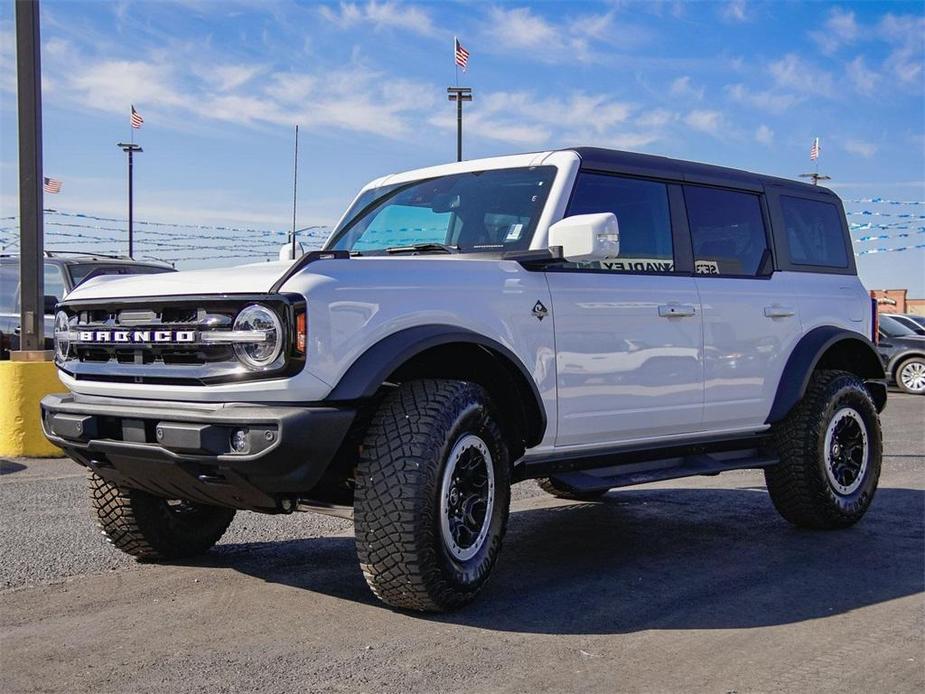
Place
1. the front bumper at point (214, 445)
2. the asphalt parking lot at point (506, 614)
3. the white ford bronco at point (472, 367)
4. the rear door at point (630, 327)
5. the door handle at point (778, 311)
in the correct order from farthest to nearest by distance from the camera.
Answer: the door handle at point (778, 311) → the rear door at point (630, 327) → the white ford bronco at point (472, 367) → the front bumper at point (214, 445) → the asphalt parking lot at point (506, 614)

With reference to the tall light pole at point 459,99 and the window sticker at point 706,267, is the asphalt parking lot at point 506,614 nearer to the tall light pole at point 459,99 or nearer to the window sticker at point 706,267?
the window sticker at point 706,267

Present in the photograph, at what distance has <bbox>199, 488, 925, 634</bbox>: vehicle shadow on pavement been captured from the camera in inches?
172

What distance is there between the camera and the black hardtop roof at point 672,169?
5.42m

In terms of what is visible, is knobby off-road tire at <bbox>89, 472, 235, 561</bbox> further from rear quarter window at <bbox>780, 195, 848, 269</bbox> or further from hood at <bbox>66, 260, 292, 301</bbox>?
rear quarter window at <bbox>780, 195, 848, 269</bbox>

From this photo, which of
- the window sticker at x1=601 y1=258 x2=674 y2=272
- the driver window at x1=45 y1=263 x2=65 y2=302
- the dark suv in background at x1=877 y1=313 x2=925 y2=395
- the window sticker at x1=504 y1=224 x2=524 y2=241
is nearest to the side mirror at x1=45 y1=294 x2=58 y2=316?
the driver window at x1=45 y1=263 x2=65 y2=302

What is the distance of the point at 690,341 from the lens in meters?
5.56

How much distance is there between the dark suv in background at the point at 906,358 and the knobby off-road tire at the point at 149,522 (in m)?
15.6

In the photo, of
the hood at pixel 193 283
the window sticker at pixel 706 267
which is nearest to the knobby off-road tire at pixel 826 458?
the window sticker at pixel 706 267

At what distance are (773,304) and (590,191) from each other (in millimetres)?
1527

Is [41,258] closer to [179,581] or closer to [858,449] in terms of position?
[179,581]

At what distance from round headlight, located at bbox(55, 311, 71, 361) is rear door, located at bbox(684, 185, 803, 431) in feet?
10.5

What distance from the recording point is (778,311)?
618cm

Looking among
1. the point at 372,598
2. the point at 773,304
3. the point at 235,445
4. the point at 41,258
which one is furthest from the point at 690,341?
the point at 41,258

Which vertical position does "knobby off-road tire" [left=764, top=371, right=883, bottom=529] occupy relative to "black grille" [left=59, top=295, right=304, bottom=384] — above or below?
below
